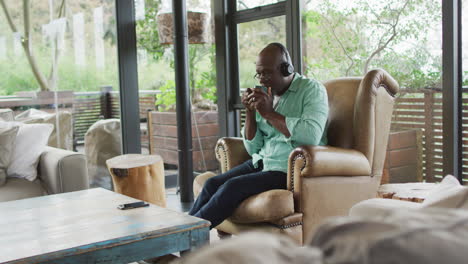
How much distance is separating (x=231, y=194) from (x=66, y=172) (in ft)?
3.82

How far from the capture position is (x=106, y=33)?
4.73m

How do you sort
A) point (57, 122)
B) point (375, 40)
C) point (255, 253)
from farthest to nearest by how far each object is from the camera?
point (57, 122) < point (375, 40) < point (255, 253)

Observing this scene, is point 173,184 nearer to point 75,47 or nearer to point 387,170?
point 75,47

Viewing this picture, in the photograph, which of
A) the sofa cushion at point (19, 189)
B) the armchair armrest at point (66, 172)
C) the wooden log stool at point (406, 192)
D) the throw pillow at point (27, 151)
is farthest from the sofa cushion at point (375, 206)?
the throw pillow at point (27, 151)

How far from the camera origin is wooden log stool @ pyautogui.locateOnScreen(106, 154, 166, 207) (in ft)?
12.0

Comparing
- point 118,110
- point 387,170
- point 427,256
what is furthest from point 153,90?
point 427,256

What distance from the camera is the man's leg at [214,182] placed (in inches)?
112

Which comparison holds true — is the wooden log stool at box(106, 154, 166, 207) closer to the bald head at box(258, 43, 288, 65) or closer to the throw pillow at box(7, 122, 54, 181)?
the throw pillow at box(7, 122, 54, 181)

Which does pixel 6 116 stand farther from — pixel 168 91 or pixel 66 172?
pixel 168 91

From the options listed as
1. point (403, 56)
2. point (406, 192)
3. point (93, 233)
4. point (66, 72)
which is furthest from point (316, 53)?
point (93, 233)

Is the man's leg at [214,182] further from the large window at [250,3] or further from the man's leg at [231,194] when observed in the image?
the large window at [250,3]

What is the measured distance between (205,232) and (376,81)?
129 centimetres

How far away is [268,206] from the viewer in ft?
8.23

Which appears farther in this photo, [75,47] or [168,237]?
[75,47]
